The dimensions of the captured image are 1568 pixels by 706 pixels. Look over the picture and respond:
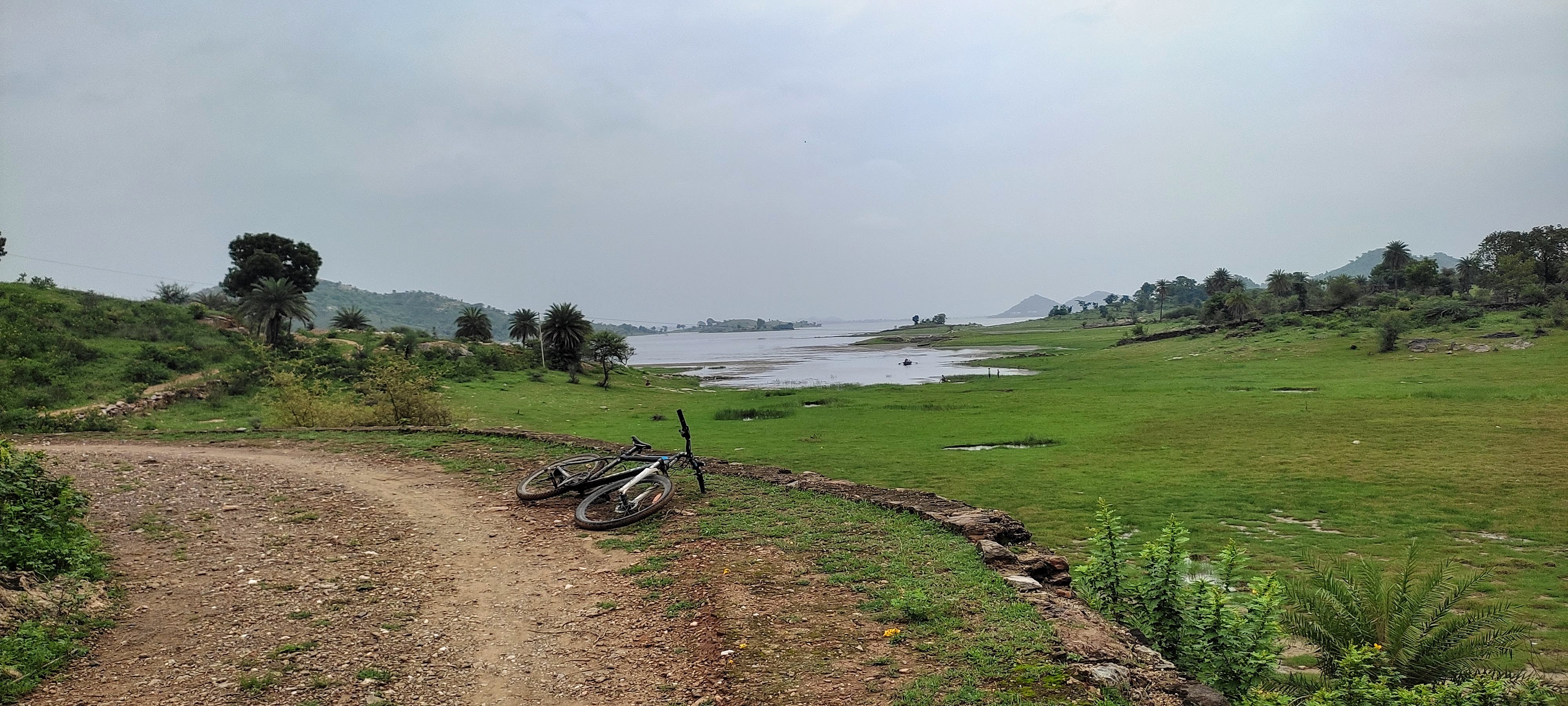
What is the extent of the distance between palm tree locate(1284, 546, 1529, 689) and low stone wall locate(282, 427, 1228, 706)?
2475 mm

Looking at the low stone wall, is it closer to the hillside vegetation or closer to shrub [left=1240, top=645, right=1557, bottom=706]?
shrub [left=1240, top=645, right=1557, bottom=706]

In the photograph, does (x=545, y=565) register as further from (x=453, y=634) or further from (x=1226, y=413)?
(x=1226, y=413)

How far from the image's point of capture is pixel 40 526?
7.89 metres

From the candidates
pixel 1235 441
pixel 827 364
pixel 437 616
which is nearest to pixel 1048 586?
pixel 437 616

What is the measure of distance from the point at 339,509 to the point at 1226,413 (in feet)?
119

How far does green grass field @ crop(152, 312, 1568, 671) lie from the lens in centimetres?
1327

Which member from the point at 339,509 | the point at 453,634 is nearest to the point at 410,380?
the point at 339,509

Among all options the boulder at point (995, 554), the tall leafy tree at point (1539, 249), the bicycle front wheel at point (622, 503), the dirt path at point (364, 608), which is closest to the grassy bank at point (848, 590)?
the boulder at point (995, 554)

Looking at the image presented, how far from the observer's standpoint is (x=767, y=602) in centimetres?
720

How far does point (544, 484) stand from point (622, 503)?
3.04 metres

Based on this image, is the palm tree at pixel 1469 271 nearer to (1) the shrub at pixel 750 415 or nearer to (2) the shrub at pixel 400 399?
(1) the shrub at pixel 750 415

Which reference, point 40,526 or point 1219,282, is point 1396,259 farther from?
point 40,526

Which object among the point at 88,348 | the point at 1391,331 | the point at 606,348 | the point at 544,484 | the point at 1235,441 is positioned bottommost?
the point at 1235,441

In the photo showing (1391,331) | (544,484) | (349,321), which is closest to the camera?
(544,484)
